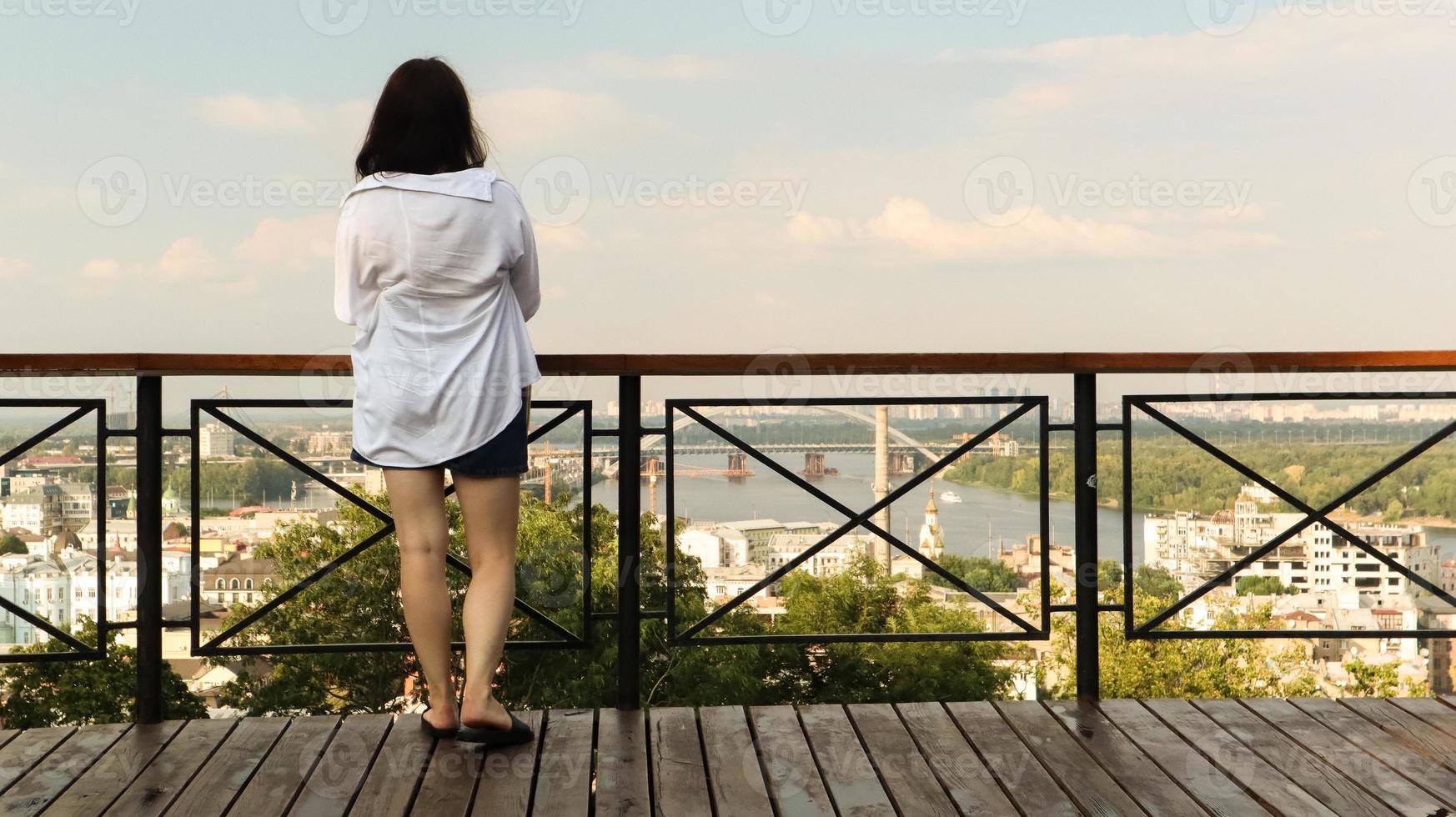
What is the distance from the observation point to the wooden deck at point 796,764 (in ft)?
5.68

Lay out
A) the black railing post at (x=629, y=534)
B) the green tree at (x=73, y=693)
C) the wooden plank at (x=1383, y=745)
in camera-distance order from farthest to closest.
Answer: the green tree at (x=73, y=693), the black railing post at (x=629, y=534), the wooden plank at (x=1383, y=745)

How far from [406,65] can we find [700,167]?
19.3m

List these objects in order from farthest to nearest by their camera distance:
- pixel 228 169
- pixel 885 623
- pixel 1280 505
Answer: pixel 228 169 → pixel 1280 505 → pixel 885 623

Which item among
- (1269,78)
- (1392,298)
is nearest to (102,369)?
(1269,78)

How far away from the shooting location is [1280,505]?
1134cm

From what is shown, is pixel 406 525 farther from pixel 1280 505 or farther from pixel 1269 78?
pixel 1269 78

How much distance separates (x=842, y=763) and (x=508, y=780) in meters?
0.59

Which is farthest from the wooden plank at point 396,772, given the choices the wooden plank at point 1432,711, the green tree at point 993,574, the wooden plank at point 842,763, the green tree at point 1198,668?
the green tree at point 1198,668

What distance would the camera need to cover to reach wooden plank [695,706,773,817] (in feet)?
5.64

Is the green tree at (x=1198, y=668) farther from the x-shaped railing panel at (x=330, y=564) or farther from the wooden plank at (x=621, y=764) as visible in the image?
the wooden plank at (x=621, y=764)

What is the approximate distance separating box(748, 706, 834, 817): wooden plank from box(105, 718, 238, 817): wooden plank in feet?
3.25

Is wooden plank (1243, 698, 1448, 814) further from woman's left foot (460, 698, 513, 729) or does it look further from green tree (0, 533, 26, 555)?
green tree (0, 533, 26, 555)

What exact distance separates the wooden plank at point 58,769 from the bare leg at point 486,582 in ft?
2.21

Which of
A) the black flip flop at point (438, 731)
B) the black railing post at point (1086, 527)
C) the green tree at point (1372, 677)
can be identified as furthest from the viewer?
the green tree at point (1372, 677)
